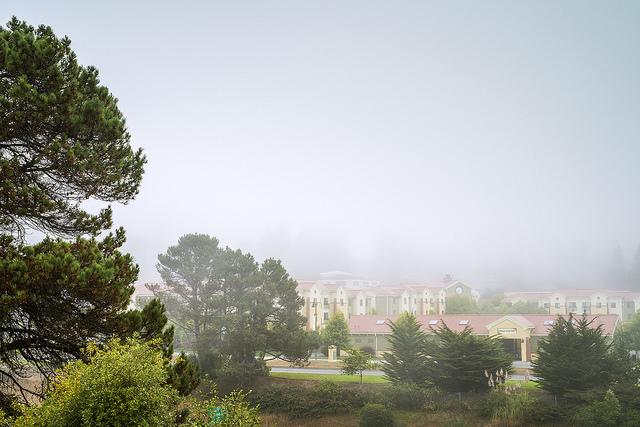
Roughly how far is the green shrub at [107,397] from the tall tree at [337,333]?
106 feet

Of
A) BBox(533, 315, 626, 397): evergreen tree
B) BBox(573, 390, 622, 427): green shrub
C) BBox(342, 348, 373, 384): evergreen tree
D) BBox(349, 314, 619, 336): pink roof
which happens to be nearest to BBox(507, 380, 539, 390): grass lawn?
BBox(533, 315, 626, 397): evergreen tree

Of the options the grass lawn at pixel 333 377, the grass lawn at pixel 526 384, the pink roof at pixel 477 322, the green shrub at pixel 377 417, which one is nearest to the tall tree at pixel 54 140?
the green shrub at pixel 377 417

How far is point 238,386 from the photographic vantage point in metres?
31.2

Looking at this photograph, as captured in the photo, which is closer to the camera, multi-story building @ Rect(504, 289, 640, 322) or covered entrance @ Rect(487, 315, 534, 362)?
covered entrance @ Rect(487, 315, 534, 362)

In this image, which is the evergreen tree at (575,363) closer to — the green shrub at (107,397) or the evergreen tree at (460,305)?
the green shrub at (107,397)

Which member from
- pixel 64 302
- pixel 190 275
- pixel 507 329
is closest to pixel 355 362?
pixel 190 275

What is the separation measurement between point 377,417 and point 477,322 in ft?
60.9

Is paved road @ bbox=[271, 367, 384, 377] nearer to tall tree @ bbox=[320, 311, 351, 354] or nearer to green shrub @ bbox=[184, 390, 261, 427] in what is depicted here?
tall tree @ bbox=[320, 311, 351, 354]

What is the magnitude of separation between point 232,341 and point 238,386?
256 cm

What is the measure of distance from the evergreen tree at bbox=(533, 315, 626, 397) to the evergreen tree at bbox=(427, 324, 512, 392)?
2.19m

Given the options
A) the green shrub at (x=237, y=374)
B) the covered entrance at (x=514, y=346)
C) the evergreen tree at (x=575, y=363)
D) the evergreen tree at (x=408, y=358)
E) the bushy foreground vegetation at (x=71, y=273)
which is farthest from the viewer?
the covered entrance at (x=514, y=346)

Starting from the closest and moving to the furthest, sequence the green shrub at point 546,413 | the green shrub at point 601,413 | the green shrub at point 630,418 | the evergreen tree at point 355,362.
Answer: the green shrub at point 630,418 → the green shrub at point 601,413 → the green shrub at point 546,413 → the evergreen tree at point 355,362

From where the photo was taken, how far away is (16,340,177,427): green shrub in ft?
27.7

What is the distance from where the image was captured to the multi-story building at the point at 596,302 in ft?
190
